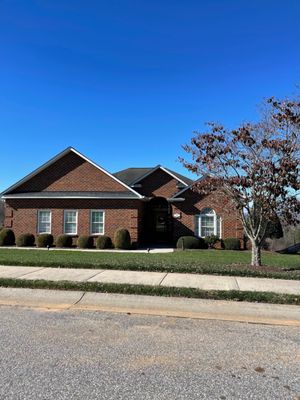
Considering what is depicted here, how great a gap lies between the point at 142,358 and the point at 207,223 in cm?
2049

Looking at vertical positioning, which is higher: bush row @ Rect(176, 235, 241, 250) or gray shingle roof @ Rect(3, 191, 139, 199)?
gray shingle roof @ Rect(3, 191, 139, 199)

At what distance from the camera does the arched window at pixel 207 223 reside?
2462 centimetres

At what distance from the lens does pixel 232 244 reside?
23.4 meters

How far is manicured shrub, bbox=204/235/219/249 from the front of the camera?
2370 centimetres

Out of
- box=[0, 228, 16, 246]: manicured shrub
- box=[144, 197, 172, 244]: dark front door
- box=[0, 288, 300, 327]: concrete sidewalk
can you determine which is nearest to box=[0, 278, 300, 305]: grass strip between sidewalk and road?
box=[0, 288, 300, 327]: concrete sidewalk

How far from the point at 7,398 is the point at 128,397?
114cm

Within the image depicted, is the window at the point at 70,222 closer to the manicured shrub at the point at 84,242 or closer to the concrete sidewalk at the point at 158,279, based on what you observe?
the manicured shrub at the point at 84,242

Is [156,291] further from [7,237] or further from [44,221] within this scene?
[7,237]

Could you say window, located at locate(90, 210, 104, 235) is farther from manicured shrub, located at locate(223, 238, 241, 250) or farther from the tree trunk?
the tree trunk

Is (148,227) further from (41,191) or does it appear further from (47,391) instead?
(47,391)

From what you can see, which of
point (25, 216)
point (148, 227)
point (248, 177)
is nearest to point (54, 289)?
point (248, 177)

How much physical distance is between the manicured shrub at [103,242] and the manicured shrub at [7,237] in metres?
5.75

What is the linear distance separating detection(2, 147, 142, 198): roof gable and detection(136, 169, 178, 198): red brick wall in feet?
14.2

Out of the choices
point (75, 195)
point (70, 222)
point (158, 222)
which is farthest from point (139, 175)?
point (70, 222)
